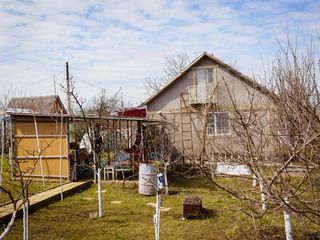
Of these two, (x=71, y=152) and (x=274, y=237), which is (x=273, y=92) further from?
(x=71, y=152)

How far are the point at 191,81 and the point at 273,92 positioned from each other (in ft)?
48.0

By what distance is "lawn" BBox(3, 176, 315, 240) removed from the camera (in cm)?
637

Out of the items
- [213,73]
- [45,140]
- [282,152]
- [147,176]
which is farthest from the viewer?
[213,73]

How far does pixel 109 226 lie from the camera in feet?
23.3

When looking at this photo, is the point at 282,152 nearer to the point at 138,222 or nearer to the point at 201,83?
the point at 138,222

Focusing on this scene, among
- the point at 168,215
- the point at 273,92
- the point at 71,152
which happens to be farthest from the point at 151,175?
the point at 273,92

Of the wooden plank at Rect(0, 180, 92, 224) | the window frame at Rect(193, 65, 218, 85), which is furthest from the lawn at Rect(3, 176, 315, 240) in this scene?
the window frame at Rect(193, 65, 218, 85)

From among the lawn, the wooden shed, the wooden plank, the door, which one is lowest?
the lawn

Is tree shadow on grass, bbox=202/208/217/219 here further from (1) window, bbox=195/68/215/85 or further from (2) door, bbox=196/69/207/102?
(1) window, bbox=195/68/215/85

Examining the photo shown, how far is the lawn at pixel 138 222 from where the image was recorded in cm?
637

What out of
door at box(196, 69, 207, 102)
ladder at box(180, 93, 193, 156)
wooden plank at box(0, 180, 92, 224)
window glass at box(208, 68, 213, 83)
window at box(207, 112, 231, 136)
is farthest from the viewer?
window glass at box(208, 68, 213, 83)

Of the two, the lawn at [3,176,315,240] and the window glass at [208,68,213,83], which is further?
the window glass at [208,68,213,83]

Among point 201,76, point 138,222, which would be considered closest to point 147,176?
point 138,222

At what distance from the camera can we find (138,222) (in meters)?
7.30
